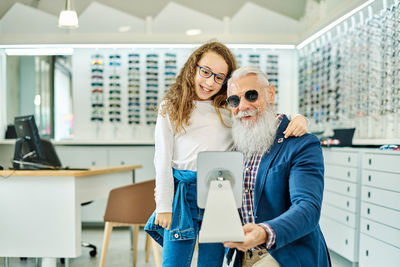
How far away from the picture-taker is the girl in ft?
5.25

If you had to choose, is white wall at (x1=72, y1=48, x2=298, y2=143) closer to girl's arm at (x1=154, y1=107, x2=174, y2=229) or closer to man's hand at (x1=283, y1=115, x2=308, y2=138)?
girl's arm at (x1=154, y1=107, x2=174, y2=229)

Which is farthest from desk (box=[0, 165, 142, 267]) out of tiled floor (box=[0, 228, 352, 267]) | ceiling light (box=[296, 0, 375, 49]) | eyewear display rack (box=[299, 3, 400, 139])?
ceiling light (box=[296, 0, 375, 49])

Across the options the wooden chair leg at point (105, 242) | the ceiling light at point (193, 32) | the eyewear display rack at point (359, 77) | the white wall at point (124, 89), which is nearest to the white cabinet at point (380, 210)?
the eyewear display rack at point (359, 77)

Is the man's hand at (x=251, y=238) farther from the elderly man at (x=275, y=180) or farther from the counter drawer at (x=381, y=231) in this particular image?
the counter drawer at (x=381, y=231)

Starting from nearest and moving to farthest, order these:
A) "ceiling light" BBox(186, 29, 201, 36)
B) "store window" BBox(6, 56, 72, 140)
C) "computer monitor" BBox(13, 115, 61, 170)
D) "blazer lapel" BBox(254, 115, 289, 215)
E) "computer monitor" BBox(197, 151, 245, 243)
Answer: "computer monitor" BBox(197, 151, 245, 243) < "blazer lapel" BBox(254, 115, 289, 215) < "computer monitor" BBox(13, 115, 61, 170) < "ceiling light" BBox(186, 29, 201, 36) < "store window" BBox(6, 56, 72, 140)

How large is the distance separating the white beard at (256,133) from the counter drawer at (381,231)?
192 centimetres

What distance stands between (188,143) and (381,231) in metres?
2.11

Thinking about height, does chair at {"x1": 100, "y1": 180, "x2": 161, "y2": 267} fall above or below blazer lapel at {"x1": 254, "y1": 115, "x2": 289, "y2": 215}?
below

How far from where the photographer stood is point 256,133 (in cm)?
148

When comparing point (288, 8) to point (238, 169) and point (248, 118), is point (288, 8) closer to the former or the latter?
point (248, 118)

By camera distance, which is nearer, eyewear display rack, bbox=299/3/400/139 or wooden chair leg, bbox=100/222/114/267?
wooden chair leg, bbox=100/222/114/267

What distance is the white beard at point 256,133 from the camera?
148 cm

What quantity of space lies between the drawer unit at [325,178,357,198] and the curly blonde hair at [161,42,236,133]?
2183 millimetres

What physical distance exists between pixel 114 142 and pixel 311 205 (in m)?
4.78
